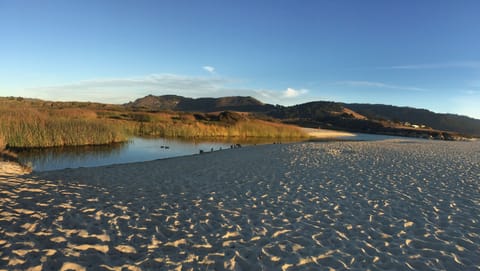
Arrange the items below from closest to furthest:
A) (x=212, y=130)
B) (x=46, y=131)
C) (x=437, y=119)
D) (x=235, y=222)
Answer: (x=235, y=222)
(x=46, y=131)
(x=212, y=130)
(x=437, y=119)

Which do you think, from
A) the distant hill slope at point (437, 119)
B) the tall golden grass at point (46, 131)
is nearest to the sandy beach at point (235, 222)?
the tall golden grass at point (46, 131)

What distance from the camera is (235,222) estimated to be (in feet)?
25.5

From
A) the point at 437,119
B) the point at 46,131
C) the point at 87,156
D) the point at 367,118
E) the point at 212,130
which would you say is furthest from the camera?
the point at 437,119

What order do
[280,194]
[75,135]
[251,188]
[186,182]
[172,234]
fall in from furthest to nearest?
[75,135] < [186,182] < [251,188] < [280,194] < [172,234]

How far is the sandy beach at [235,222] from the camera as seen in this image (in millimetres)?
5762

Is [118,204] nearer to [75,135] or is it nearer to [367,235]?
[367,235]

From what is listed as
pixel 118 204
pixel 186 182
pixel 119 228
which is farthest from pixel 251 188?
pixel 119 228

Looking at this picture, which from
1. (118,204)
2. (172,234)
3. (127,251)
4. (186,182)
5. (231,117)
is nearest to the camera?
(127,251)

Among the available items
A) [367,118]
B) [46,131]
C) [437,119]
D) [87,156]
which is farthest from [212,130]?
[437,119]

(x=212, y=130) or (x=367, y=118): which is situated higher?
(x=367, y=118)

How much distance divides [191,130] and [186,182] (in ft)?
93.5

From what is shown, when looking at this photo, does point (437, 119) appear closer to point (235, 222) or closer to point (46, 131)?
point (46, 131)

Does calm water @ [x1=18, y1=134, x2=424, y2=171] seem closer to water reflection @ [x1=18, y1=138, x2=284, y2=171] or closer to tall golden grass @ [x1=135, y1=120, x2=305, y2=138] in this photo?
water reflection @ [x1=18, y1=138, x2=284, y2=171]

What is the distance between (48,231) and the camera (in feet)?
21.7
